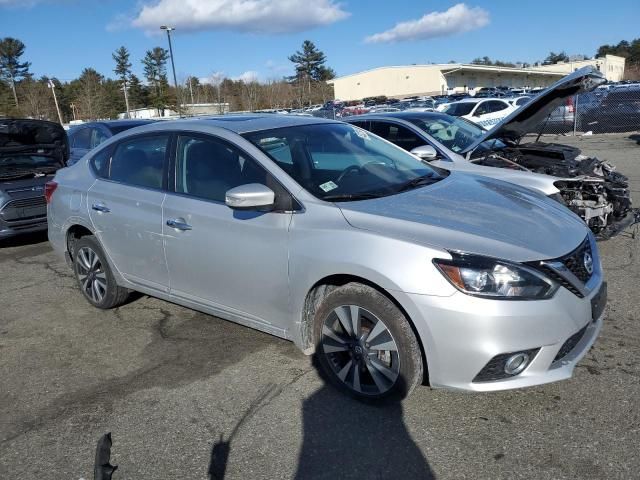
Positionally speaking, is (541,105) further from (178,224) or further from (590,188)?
(178,224)

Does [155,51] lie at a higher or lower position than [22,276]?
higher

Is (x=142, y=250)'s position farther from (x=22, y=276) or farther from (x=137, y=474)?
(x=22, y=276)

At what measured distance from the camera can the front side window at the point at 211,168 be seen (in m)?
3.60

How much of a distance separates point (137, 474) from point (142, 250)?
74.4 inches

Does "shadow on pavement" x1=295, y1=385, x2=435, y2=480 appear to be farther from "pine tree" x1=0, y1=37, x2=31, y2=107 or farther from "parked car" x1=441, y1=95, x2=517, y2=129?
"pine tree" x1=0, y1=37, x2=31, y2=107

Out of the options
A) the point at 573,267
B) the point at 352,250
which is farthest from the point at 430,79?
the point at 352,250

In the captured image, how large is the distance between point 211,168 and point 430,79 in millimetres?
77094

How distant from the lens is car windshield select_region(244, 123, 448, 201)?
11.4ft

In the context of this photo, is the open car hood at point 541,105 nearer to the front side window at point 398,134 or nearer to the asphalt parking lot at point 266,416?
the front side window at point 398,134

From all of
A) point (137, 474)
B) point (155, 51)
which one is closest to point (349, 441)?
point (137, 474)

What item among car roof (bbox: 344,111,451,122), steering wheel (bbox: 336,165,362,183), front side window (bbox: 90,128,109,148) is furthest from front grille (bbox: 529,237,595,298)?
front side window (bbox: 90,128,109,148)

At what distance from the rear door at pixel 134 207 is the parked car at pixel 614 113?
1933cm

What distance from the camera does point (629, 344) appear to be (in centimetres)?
367

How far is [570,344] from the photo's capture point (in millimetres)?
2822
